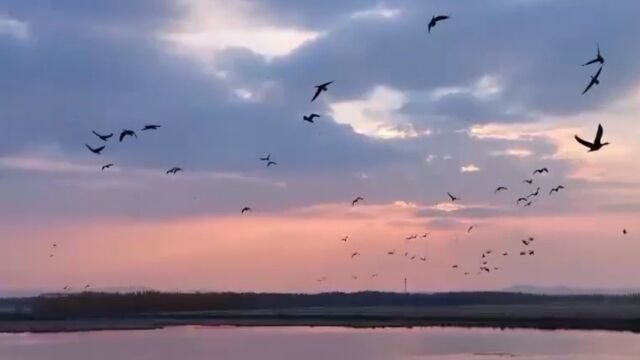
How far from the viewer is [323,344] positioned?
56719 mm

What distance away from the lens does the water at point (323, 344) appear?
159 ft

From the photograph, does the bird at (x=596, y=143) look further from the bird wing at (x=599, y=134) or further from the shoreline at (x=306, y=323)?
the shoreline at (x=306, y=323)

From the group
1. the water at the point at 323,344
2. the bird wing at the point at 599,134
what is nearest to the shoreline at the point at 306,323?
the water at the point at 323,344

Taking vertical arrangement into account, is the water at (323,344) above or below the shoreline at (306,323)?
below

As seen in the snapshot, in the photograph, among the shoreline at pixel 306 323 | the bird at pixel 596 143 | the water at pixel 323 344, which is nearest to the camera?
the bird at pixel 596 143

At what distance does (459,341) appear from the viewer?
190ft

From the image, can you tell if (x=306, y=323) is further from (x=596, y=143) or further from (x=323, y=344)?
(x=596, y=143)

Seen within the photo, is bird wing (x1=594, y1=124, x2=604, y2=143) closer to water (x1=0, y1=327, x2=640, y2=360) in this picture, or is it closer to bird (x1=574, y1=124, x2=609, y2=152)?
bird (x1=574, y1=124, x2=609, y2=152)

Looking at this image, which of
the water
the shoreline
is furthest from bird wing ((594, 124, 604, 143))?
the shoreline

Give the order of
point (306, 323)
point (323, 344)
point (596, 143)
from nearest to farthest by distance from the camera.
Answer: point (596, 143) < point (323, 344) < point (306, 323)

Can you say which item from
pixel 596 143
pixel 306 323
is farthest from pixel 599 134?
pixel 306 323

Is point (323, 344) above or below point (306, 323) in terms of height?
below

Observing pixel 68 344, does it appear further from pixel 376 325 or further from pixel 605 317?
pixel 605 317

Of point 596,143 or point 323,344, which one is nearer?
point 596,143
